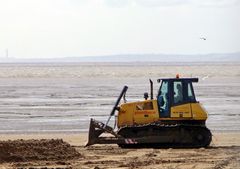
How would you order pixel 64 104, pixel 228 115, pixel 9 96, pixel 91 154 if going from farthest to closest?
pixel 9 96
pixel 64 104
pixel 228 115
pixel 91 154

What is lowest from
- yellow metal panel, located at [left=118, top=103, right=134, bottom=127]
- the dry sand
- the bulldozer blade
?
the dry sand

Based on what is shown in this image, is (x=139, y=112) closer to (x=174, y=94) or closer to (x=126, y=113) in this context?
(x=126, y=113)

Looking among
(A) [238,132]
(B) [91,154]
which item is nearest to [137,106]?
(B) [91,154]

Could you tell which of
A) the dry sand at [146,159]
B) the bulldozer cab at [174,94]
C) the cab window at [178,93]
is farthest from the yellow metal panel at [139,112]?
the dry sand at [146,159]

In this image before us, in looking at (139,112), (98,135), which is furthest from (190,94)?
(98,135)

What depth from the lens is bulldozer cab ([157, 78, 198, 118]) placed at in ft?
71.4

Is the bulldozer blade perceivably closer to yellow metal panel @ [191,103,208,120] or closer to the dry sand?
the dry sand

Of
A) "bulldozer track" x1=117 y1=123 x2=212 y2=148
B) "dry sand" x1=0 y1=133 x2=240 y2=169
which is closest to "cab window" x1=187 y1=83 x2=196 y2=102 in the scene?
"bulldozer track" x1=117 y1=123 x2=212 y2=148

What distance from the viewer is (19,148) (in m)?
19.5

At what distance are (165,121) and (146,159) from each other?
10.1 ft

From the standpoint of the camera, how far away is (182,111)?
21.8m

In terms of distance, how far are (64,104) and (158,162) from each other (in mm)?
22005

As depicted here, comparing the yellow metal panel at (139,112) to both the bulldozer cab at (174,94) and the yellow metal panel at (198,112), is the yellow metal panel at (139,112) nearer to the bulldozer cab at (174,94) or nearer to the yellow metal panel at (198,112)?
the bulldozer cab at (174,94)

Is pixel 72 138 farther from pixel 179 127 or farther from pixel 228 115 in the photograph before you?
pixel 228 115
